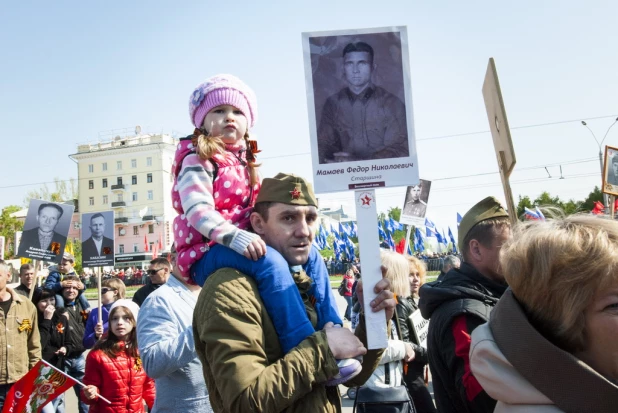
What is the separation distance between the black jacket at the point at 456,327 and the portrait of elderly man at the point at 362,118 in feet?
2.71

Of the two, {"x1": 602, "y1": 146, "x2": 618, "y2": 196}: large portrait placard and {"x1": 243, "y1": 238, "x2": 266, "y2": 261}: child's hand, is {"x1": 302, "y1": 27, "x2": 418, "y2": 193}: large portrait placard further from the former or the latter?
{"x1": 602, "y1": 146, "x2": 618, "y2": 196}: large portrait placard

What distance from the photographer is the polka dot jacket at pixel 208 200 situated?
2416 millimetres

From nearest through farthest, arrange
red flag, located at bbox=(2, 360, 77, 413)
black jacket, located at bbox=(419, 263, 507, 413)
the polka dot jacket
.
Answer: the polka dot jacket → black jacket, located at bbox=(419, 263, 507, 413) → red flag, located at bbox=(2, 360, 77, 413)

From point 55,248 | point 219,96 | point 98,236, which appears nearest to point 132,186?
point 98,236

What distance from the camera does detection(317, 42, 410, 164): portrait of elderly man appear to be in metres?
2.45

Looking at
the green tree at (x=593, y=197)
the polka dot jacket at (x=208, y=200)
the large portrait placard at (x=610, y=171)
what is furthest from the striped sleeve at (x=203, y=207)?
the green tree at (x=593, y=197)

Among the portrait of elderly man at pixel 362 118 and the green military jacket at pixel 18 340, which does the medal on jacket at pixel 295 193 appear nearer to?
the portrait of elderly man at pixel 362 118

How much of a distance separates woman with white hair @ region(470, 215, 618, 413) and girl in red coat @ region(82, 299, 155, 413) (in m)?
3.94

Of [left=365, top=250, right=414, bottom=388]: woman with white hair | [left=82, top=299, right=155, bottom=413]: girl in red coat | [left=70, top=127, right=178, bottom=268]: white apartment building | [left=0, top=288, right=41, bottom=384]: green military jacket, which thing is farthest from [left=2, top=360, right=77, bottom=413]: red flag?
[left=70, top=127, right=178, bottom=268]: white apartment building

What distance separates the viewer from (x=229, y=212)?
2.68 meters

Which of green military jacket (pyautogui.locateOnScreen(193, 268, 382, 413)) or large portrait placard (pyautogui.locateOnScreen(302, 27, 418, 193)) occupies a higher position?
large portrait placard (pyautogui.locateOnScreen(302, 27, 418, 193))

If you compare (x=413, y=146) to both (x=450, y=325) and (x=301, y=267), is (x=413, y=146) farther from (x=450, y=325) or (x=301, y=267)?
(x=450, y=325)

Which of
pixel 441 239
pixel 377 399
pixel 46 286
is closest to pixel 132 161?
pixel 441 239

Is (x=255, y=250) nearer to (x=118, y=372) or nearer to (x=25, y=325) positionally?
(x=118, y=372)
